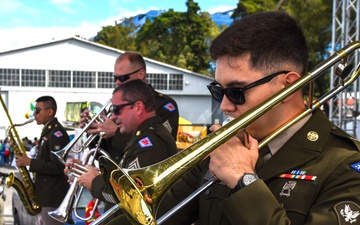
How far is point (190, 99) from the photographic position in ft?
110

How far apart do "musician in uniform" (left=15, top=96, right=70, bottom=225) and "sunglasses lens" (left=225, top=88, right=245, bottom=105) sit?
169 inches

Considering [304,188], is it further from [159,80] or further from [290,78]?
[159,80]

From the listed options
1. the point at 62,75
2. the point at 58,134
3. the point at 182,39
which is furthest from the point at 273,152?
the point at 182,39

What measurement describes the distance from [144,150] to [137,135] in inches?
7.7

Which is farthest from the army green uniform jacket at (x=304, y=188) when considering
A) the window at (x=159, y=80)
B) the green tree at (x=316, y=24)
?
Answer: the window at (x=159, y=80)

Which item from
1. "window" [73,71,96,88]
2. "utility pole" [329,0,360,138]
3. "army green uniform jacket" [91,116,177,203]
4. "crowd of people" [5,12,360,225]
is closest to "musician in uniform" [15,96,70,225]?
"army green uniform jacket" [91,116,177,203]

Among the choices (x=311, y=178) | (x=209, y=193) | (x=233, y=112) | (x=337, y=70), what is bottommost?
(x=209, y=193)

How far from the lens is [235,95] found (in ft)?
5.48

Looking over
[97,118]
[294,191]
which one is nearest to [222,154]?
[294,191]

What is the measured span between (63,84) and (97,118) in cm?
2767

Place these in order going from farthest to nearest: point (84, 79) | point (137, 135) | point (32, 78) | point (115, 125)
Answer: point (84, 79), point (32, 78), point (115, 125), point (137, 135)

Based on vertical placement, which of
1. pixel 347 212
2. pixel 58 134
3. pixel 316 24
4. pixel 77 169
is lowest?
pixel 58 134

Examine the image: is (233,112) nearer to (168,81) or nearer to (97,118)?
(97,118)

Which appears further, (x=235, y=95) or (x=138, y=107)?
(x=138, y=107)
